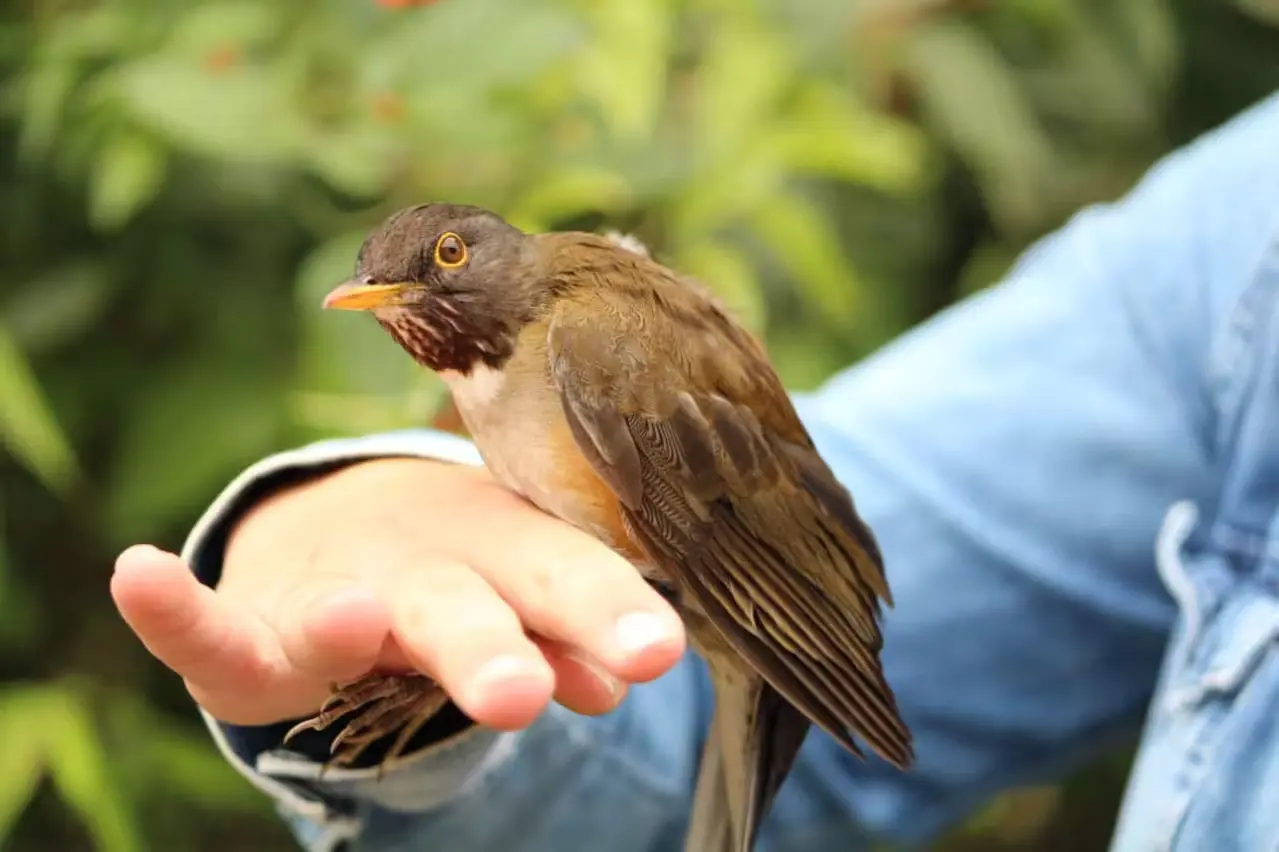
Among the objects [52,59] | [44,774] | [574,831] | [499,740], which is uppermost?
[52,59]

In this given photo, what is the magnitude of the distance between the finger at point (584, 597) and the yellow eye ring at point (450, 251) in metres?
0.12

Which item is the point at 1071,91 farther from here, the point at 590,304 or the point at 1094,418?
the point at 590,304

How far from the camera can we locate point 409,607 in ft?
1.71

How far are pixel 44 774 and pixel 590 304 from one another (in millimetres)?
974

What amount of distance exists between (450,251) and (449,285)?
0.02 m

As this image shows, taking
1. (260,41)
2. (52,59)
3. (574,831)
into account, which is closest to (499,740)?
(574,831)

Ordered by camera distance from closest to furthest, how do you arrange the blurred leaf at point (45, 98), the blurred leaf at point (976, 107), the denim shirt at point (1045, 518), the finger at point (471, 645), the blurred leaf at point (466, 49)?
the finger at point (471, 645) → the denim shirt at point (1045, 518) → the blurred leaf at point (466, 49) → the blurred leaf at point (45, 98) → the blurred leaf at point (976, 107)

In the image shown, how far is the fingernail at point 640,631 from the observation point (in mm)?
466

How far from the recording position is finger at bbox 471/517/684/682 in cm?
47

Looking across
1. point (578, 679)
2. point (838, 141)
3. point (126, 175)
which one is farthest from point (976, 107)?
point (578, 679)

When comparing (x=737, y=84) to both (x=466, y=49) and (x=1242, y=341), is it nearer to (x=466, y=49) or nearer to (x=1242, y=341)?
(x=466, y=49)

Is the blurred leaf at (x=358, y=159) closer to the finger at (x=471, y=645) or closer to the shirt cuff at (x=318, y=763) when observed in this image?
the shirt cuff at (x=318, y=763)

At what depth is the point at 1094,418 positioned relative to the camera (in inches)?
40.6

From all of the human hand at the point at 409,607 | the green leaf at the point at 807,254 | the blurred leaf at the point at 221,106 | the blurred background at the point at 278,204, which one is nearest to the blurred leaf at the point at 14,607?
the blurred background at the point at 278,204
